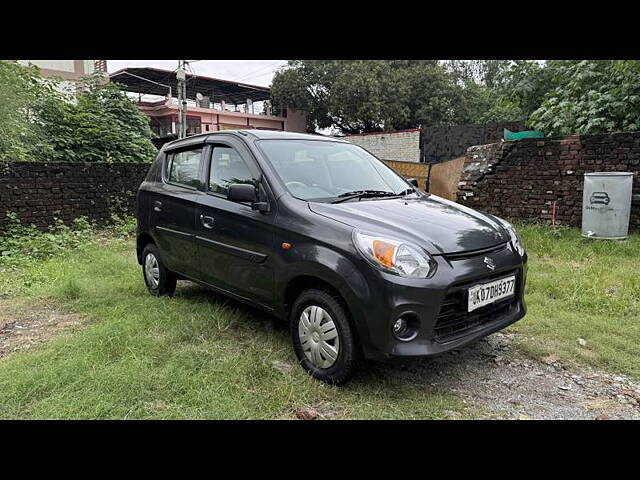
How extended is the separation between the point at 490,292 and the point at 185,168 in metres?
2.97

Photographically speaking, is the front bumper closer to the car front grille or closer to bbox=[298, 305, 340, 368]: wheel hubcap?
the car front grille

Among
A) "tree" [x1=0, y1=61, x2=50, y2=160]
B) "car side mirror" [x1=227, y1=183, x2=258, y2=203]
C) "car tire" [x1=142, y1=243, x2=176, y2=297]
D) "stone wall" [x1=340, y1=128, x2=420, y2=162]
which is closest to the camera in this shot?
"car side mirror" [x1=227, y1=183, x2=258, y2=203]

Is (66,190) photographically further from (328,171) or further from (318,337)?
(318,337)

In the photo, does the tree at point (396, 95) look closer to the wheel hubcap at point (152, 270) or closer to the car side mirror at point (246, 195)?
the wheel hubcap at point (152, 270)

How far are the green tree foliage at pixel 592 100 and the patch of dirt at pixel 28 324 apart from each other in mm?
8472

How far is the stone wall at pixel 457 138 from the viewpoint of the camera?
14500 millimetres

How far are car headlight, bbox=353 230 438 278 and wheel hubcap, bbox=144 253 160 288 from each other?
283cm

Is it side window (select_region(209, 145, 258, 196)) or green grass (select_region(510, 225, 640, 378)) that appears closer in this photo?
green grass (select_region(510, 225, 640, 378))

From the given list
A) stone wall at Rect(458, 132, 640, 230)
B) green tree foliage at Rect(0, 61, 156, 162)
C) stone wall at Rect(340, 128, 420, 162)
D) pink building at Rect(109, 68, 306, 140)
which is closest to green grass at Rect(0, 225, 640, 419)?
stone wall at Rect(458, 132, 640, 230)

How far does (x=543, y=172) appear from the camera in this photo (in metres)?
7.36

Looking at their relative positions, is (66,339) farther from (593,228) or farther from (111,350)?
(593,228)

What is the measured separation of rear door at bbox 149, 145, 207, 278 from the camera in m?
4.00

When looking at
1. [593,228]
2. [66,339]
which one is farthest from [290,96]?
[66,339]

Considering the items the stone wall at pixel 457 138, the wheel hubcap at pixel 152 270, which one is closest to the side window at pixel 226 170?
Answer: the wheel hubcap at pixel 152 270
